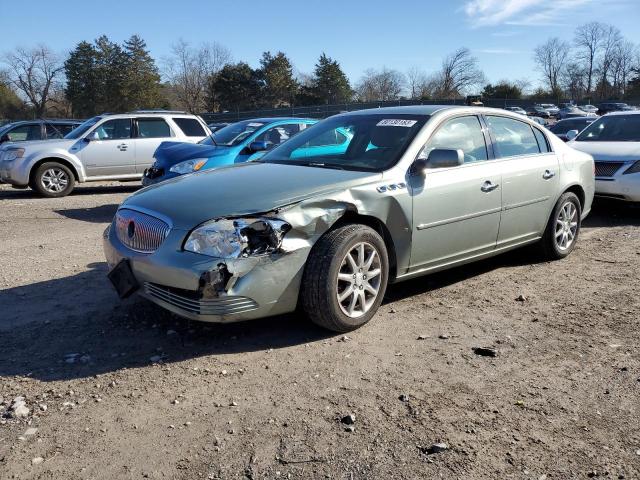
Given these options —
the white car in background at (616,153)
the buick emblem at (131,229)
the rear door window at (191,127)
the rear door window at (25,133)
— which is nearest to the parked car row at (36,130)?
the rear door window at (25,133)

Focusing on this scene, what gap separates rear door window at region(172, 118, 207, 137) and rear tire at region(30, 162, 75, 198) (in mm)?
2519

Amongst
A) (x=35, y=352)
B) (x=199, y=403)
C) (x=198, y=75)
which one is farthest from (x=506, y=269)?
(x=198, y=75)

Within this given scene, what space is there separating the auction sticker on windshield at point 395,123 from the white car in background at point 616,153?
16.1ft

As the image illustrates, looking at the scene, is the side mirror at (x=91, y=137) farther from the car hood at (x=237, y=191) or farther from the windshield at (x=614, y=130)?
the windshield at (x=614, y=130)

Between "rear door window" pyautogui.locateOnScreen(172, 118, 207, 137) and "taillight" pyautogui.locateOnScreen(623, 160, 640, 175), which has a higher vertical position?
"rear door window" pyautogui.locateOnScreen(172, 118, 207, 137)

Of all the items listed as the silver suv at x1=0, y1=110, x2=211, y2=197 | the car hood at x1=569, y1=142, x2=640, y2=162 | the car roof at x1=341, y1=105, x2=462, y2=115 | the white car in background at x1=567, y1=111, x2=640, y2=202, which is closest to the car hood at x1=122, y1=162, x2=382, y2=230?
the car roof at x1=341, y1=105, x2=462, y2=115

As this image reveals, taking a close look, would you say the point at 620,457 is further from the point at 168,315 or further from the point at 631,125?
the point at 631,125

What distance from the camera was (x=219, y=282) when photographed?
3609mm

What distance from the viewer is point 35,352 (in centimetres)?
386

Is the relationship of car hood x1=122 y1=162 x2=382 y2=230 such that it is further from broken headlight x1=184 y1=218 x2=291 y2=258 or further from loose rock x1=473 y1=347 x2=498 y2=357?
loose rock x1=473 y1=347 x2=498 y2=357

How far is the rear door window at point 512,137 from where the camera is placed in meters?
5.38

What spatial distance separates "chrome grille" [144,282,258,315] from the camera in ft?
12.0

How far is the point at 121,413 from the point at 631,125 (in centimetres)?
948

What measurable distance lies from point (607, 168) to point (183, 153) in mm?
6407
